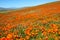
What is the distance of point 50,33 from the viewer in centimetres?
953

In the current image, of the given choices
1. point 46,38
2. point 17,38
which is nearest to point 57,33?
point 46,38

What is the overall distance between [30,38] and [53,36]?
3.59 ft

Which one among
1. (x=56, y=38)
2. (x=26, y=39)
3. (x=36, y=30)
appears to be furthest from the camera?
(x=36, y=30)

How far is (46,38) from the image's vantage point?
8641 millimetres

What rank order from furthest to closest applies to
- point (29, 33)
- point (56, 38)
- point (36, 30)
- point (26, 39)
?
1. point (36, 30)
2. point (29, 33)
3. point (26, 39)
4. point (56, 38)

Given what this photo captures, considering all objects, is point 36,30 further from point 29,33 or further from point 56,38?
point 56,38

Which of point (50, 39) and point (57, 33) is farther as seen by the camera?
point (57, 33)

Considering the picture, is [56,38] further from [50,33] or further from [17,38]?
[17,38]

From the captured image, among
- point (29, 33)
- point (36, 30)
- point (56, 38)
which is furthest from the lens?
point (36, 30)

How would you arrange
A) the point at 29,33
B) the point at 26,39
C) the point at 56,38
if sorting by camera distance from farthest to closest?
the point at 29,33 < the point at 26,39 < the point at 56,38

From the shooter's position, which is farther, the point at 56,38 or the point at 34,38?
the point at 34,38

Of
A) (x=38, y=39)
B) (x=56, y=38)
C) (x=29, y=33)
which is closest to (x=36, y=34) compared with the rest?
(x=29, y=33)

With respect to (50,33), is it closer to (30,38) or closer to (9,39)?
(30,38)

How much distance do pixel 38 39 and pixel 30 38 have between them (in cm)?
49
